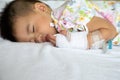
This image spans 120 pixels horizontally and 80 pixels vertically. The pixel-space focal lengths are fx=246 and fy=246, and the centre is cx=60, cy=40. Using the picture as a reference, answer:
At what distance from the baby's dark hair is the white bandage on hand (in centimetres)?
27

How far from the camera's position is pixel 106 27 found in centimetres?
121

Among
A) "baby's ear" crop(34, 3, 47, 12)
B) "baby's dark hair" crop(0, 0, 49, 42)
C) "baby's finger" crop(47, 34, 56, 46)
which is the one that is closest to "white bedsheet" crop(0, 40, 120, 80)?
"baby's finger" crop(47, 34, 56, 46)

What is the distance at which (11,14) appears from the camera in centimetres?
126

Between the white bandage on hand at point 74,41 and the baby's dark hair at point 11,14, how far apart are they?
27 centimetres

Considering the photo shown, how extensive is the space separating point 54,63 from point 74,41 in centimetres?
18

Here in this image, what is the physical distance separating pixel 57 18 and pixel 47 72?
47 centimetres

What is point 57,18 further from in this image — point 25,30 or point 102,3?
point 102,3

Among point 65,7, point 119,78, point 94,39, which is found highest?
point 65,7

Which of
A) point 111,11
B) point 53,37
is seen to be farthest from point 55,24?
point 111,11

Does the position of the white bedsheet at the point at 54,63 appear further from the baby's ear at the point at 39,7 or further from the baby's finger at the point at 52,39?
the baby's ear at the point at 39,7

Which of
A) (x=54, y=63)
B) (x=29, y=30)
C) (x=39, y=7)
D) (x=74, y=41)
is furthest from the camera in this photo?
(x=39, y=7)

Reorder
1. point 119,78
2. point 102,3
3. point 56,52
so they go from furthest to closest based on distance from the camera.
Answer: point 102,3, point 56,52, point 119,78

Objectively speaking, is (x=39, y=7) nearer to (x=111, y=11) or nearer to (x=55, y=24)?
(x=55, y=24)

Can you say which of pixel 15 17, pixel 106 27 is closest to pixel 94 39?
pixel 106 27
